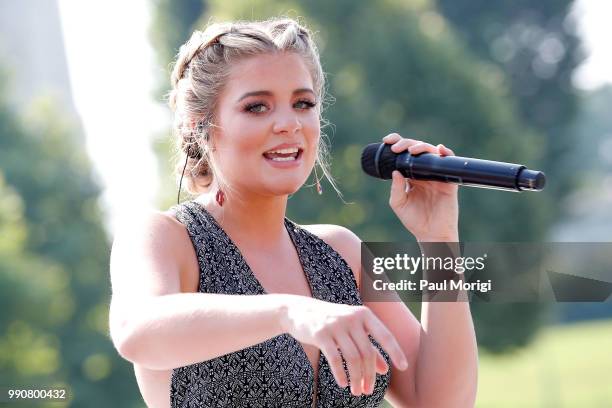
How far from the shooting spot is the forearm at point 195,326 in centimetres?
244

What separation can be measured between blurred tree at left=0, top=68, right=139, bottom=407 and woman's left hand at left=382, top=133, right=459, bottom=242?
19711 mm

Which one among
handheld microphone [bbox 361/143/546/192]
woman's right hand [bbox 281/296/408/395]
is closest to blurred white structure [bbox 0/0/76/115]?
handheld microphone [bbox 361/143/546/192]

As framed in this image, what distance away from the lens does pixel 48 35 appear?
5381cm

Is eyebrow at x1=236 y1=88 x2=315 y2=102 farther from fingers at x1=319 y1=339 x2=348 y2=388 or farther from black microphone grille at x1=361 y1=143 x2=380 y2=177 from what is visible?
fingers at x1=319 y1=339 x2=348 y2=388

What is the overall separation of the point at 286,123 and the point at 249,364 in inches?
24.7

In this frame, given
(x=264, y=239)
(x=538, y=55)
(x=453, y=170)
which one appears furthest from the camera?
(x=538, y=55)

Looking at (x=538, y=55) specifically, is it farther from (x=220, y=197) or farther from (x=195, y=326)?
(x=195, y=326)

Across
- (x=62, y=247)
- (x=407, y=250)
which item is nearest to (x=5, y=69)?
(x=62, y=247)

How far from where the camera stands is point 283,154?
128 inches

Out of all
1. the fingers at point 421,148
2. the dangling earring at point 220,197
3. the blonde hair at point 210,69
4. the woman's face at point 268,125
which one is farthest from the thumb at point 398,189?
the dangling earring at point 220,197

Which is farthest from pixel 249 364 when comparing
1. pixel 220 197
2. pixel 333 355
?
pixel 333 355

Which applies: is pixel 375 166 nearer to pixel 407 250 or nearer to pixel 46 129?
pixel 407 250

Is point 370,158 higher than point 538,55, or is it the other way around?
point 538,55

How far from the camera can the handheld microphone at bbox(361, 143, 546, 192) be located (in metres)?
2.92
